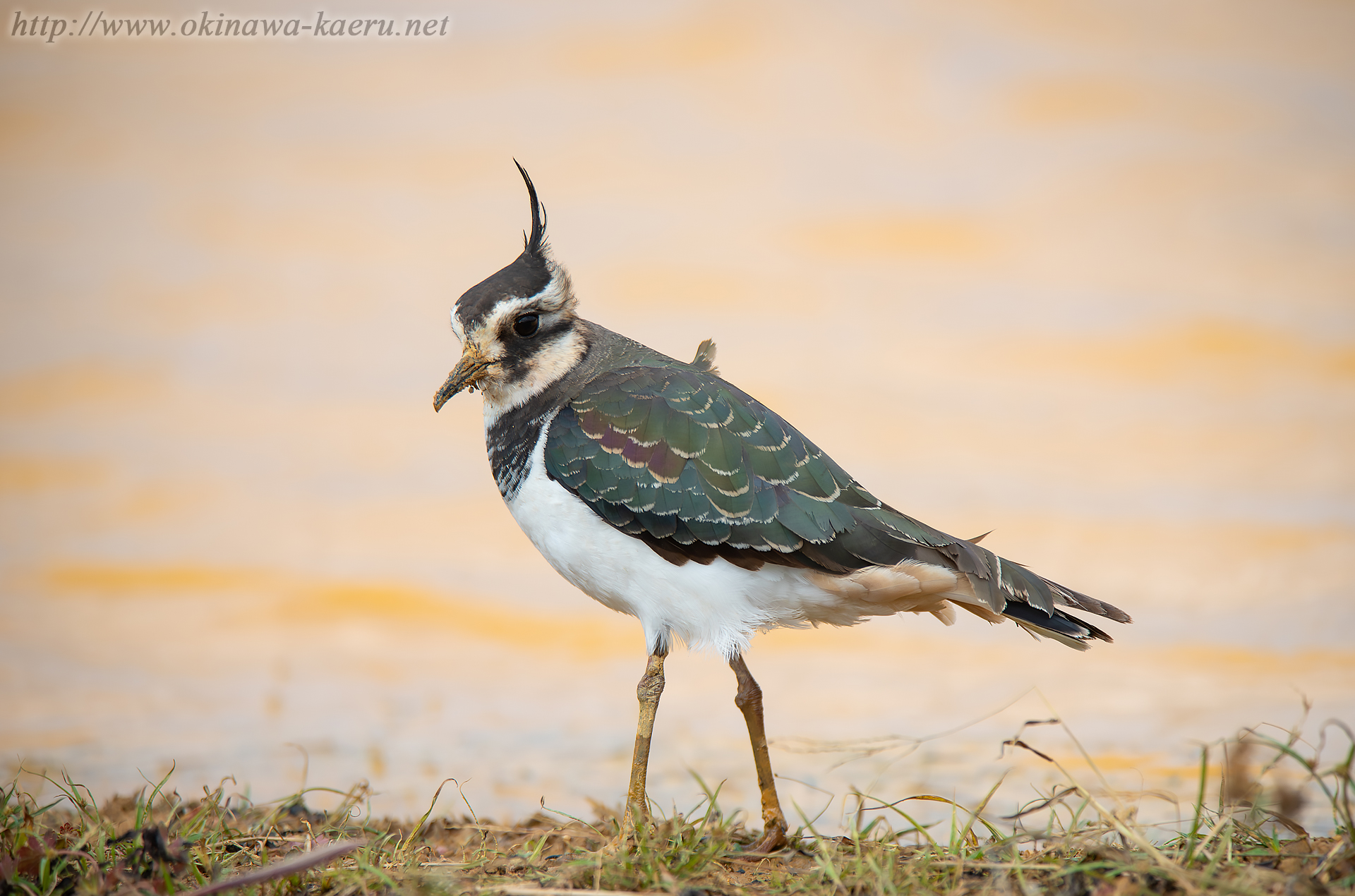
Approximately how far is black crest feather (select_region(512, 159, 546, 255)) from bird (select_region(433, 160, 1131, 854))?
103cm

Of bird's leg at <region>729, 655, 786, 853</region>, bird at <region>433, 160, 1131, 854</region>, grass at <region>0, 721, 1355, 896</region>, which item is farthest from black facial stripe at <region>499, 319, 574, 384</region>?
grass at <region>0, 721, 1355, 896</region>

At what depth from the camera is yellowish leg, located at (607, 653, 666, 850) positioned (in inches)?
210

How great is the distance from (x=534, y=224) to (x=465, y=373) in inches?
46.8

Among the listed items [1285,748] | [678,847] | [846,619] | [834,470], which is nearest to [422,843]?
[678,847]

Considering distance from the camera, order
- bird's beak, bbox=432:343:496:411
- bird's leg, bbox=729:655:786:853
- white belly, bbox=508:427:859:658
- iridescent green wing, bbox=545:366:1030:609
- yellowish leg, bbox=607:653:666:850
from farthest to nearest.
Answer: bird's beak, bbox=432:343:496:411 → bird's leg, bbox=729:655:786:853 → white belly, bbox=508:427:859:658 → iridescent green wing, bbox=545:366:1030:609 → yellowish leg, bbox=607:653:666:850

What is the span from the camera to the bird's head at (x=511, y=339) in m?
6.19

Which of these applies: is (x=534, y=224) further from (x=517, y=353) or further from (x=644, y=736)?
(x=644, y=736)

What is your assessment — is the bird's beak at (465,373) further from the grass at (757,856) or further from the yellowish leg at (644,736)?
the grass at (757,856)

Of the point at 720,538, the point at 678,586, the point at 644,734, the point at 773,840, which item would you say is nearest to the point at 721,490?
the point at 720,538

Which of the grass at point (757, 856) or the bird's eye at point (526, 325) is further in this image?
the bird's eye at point (526, 325)

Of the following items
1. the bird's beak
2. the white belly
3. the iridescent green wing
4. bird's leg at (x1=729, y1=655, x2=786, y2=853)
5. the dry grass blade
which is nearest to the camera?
the dry grass blade

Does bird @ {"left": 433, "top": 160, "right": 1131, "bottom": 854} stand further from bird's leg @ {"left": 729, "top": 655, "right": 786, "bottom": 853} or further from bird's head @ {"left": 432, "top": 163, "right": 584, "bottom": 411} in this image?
bird's head @ {"left": 432, "top": 163, "right": 584, "bottom": 411}

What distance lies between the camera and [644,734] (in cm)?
556

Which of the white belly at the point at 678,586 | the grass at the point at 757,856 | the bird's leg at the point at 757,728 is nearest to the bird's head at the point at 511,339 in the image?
the white belly at the point at 678,586
